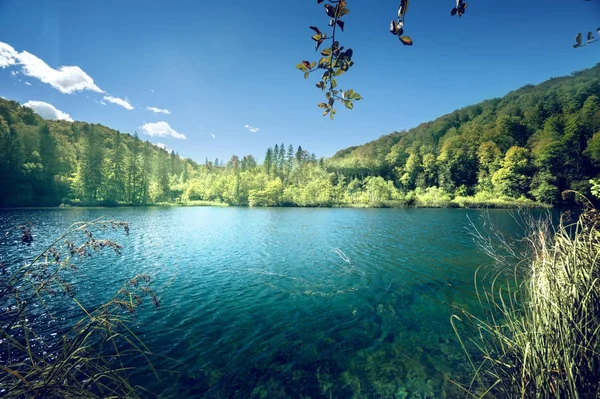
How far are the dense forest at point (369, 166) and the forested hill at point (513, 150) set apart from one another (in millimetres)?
324

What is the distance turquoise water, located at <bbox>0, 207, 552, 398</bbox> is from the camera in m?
5.66

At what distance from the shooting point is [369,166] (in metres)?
104

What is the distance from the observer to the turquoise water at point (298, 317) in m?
5.66

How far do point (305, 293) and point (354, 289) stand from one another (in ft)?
8.23

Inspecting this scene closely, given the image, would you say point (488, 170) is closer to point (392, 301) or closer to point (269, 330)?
point (392, 301)

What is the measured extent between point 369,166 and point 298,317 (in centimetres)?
10174

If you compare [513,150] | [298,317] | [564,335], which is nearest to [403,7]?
[564,335]

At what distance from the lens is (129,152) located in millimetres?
79188

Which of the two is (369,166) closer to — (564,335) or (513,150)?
(513,150)

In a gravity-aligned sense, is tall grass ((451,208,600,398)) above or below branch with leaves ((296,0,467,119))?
below

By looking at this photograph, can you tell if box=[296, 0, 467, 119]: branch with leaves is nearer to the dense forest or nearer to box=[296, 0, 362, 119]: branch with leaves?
box=[296, 0, 362, 119]: branch with leaves

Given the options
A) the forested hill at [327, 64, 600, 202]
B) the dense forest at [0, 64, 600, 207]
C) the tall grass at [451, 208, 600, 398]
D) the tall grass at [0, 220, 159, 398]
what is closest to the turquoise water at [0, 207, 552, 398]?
the tall grass at [0, 220, 159, 398]

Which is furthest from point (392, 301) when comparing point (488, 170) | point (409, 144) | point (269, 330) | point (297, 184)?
point (409, 144)

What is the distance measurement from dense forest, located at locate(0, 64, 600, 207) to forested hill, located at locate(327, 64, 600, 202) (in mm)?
324
